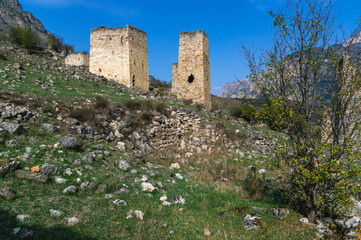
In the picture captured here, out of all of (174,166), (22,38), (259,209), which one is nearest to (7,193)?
(174,166)

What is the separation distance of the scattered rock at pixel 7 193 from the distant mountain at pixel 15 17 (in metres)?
92.8

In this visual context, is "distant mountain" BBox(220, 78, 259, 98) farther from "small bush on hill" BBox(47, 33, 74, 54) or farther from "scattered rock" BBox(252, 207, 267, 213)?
"small bush on hill" BBox(47, 33, 74, 54)

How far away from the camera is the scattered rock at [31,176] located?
432cm

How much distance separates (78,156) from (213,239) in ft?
13.1

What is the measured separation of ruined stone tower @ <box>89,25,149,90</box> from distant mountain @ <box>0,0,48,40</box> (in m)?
76.8

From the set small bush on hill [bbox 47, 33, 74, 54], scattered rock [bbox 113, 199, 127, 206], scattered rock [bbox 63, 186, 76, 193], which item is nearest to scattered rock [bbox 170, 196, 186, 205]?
scattered rock [bbox 113, 199, 127, 206]

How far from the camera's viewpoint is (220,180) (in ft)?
23.1

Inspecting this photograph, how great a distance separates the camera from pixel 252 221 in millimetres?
4457

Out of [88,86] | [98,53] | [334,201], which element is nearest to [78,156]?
[334,201]

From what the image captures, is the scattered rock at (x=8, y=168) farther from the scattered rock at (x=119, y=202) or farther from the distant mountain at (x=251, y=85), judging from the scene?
the distant mountain at (x=251, y=85)

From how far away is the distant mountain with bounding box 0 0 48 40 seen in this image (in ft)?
271

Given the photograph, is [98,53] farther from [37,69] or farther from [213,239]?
[213,239]

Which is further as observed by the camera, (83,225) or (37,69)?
(37,69)

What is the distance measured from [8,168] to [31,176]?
45 cm
